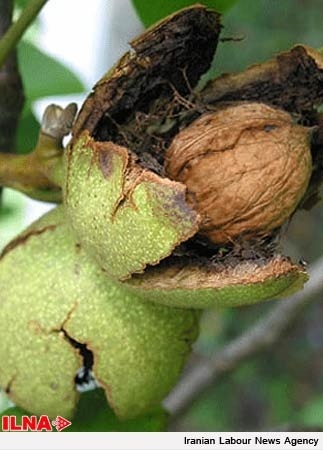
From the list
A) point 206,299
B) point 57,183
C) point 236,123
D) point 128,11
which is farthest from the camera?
point 128,11

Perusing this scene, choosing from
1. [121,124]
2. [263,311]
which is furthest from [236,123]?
[263,311]

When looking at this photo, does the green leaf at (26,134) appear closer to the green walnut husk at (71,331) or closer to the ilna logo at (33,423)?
the green walnut husk at (71,331)

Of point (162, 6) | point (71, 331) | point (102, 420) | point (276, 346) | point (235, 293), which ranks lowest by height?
point (276, 346)

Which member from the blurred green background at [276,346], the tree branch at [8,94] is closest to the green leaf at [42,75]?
the tree branch at [8,94]

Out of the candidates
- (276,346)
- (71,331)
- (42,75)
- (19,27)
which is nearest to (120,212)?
(71,331)

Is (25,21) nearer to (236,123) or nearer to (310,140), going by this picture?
(236,123)

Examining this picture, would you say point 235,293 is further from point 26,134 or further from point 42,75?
point 42,75
